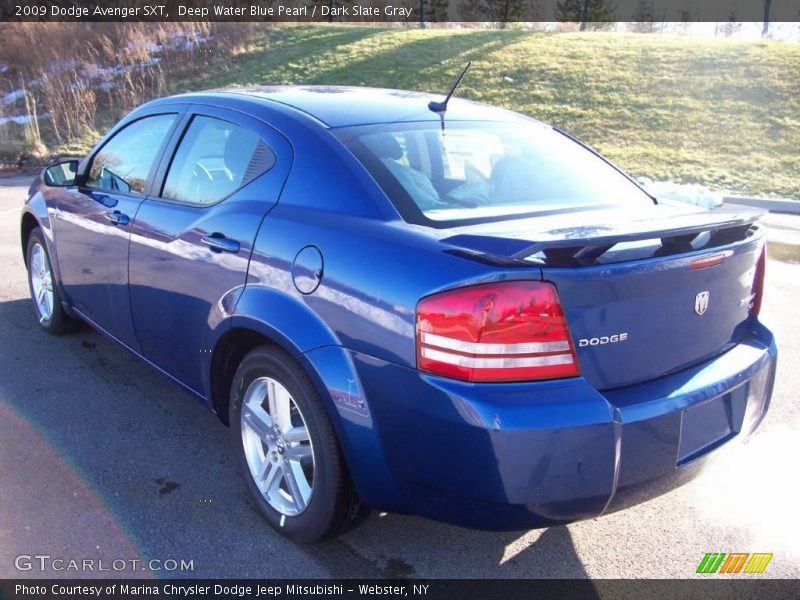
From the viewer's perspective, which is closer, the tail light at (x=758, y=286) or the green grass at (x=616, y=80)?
the tail light at (x=758, y=286)

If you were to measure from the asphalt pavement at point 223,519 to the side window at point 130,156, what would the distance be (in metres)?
1.23

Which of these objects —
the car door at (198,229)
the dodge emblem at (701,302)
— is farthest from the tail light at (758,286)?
the car door at (198,229)

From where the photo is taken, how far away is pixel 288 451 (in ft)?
9.18

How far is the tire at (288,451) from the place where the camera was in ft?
8.40

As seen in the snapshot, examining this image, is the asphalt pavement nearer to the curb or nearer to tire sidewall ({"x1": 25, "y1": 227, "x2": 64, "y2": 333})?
tire sidewall ({"x1": 25, "y1": 227, "x2": 64, "y2": 333})

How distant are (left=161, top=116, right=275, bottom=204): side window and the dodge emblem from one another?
5.77 ft

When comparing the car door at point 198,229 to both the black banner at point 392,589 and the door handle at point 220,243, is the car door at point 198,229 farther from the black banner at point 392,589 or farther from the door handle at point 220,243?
the black banner at point 392,589

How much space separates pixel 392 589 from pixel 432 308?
1.09 meters

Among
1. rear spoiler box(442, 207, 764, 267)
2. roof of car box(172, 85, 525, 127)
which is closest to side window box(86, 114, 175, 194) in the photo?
roof of car box(172, 85, 525, 127)

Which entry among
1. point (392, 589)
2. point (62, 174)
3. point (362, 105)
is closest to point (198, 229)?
point (362, 105)

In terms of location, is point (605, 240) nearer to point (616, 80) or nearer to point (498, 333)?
point (498, 333)

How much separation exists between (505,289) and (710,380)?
2.95ft

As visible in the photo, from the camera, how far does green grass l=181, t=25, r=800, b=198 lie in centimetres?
1616

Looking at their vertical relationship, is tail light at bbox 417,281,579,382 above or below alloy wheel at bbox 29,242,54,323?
above
